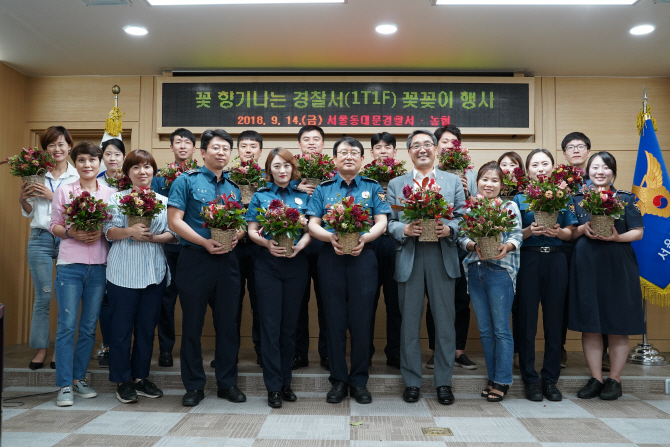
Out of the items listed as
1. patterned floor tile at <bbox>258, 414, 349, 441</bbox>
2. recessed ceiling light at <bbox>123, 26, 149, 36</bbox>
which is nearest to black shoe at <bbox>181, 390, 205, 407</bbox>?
patterned floor tile at <bbox>258, 414, 349, 441</bbox>

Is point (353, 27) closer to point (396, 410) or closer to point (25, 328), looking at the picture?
point (396, 410)

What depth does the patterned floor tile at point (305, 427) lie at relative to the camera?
2.91m

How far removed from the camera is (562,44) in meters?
4.88

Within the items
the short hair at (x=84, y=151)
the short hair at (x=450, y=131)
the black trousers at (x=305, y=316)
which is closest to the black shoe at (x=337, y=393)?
the black trousers at (x=305, y=316)

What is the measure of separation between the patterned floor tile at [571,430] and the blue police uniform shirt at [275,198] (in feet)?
6.63

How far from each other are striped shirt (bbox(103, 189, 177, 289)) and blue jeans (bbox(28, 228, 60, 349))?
3.19 ft

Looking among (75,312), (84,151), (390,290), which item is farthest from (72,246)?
(390,290)

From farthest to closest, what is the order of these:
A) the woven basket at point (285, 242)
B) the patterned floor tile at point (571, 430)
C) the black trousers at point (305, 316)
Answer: the black trousers at point (305, 316)
the woven basket at point (285, 242)
the patterned floor tile at point (571, 430)

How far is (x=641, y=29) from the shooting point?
15.0 feet

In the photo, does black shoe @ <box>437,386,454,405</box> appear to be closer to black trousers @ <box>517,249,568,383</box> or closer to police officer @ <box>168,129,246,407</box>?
black trousers @ <box>517,249,568,383</box>

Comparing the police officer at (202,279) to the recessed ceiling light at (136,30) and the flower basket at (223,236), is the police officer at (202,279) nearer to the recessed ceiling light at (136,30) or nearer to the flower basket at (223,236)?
the flower basket at (223,236)

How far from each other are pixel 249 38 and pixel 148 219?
2234 mm

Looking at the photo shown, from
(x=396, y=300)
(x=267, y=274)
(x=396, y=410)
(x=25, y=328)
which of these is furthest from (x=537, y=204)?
(x=25, y=328)

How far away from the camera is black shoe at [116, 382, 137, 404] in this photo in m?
3.52
